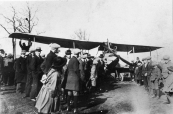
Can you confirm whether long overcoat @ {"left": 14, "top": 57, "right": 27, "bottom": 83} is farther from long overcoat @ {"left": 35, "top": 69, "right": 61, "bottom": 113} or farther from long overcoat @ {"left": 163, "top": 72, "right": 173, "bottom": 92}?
long overcoat @ {"left": 163, "top": 72, "right": 173, "bottom": 92}

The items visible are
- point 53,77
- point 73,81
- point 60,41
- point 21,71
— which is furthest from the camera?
point 60,41

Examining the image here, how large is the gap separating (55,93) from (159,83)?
15.4ft

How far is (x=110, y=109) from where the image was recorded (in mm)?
5746

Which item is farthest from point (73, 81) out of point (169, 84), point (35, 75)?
point (169, 84)

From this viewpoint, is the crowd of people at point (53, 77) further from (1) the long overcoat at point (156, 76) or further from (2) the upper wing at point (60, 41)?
(1) the long overcoat at point (156, 76)

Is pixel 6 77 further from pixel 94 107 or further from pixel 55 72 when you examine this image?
pixel 55 72

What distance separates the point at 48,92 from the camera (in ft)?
13.5

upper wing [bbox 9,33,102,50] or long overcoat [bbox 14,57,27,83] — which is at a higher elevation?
upper wing [bbox 9,33,102,50]

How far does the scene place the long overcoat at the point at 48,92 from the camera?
4.03 m

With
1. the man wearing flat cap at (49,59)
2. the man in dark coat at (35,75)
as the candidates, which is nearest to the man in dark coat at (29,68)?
the man in dark coat at (35,75)

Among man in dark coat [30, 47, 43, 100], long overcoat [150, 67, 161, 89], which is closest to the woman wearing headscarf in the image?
man in dark coat [30, 47, 43, 100]

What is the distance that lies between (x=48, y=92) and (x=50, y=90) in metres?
0.06

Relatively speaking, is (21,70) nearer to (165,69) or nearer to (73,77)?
(73,77)

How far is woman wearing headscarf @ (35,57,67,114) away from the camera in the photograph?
13.3ft
